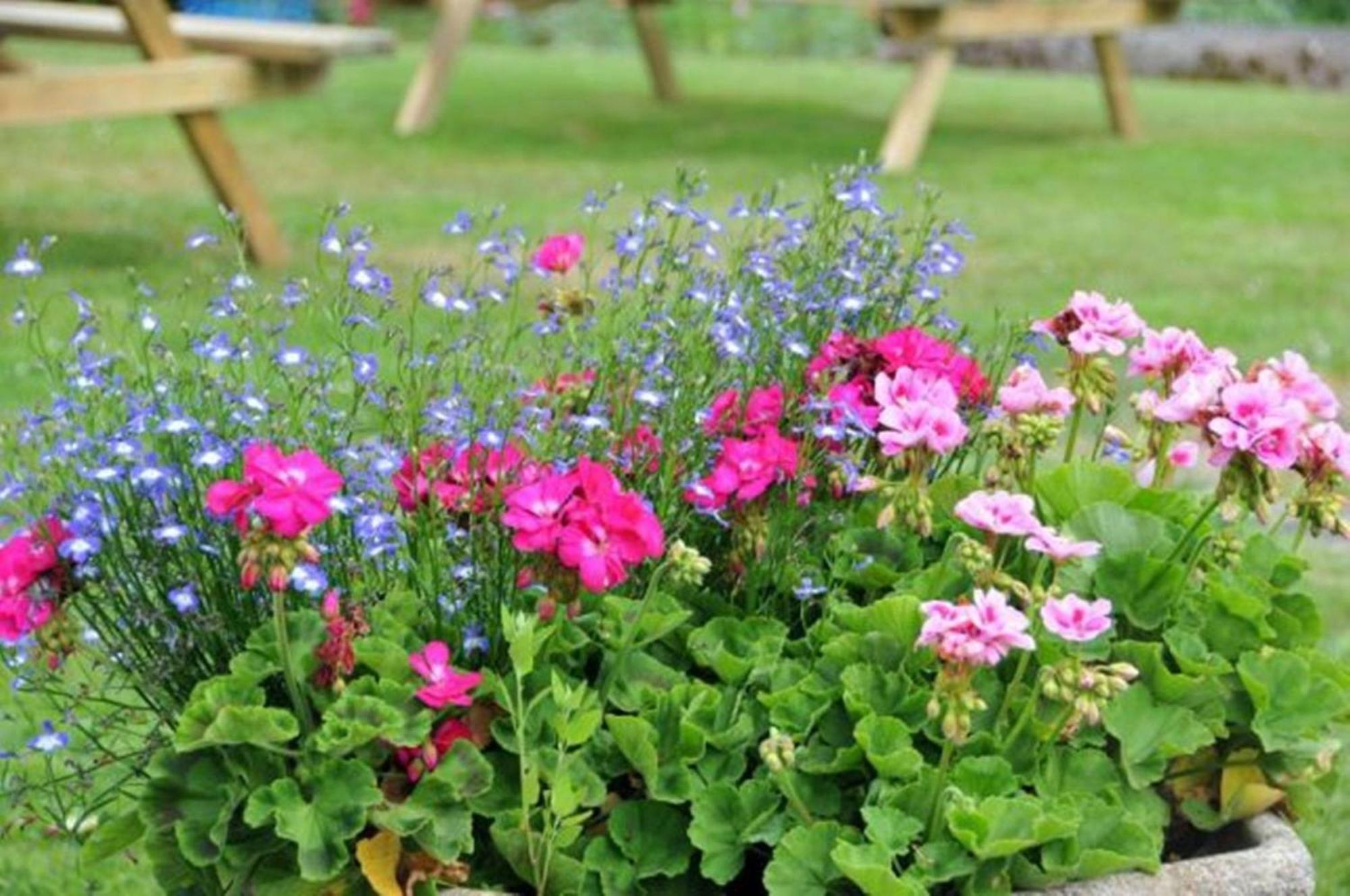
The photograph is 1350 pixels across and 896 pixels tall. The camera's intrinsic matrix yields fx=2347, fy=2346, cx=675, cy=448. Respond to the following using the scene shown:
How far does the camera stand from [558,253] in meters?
2.14

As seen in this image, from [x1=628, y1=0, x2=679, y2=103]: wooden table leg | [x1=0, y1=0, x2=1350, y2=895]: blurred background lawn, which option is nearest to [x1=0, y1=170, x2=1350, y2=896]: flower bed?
[x1=0, y1=0, x2=1350, y2=895]: blurred background lawn

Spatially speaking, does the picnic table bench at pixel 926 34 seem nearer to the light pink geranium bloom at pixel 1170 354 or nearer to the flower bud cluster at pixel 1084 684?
the light pink geranium bloom at pixel 1170 354

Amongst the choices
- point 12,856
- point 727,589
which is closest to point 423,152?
point 12,856

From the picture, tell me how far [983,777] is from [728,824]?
0.62 ft

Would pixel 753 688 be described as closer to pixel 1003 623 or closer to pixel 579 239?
pixel 1003 623

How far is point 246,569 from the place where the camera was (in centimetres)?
161

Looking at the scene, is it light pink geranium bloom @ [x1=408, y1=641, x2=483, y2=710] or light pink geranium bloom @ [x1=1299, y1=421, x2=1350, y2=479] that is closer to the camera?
light pink geranium bloom @ [x1=408, y1=641, x2=483, y2=710]

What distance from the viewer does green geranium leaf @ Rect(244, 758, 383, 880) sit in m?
1.61

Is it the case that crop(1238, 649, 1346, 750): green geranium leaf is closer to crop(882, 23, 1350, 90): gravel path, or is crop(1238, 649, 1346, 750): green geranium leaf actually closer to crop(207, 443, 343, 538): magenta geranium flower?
crop(207, 443, 343, 538): magenta geranium flower

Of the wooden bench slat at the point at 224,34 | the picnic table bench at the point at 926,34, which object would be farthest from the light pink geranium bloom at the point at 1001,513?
the picnic table bench at the point at 926,34

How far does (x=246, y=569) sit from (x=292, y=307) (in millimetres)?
483

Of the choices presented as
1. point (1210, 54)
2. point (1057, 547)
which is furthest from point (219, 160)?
point (1210, 54)

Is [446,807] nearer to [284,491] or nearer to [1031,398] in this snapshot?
[284,491]

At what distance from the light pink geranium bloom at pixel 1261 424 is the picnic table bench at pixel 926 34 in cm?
505
